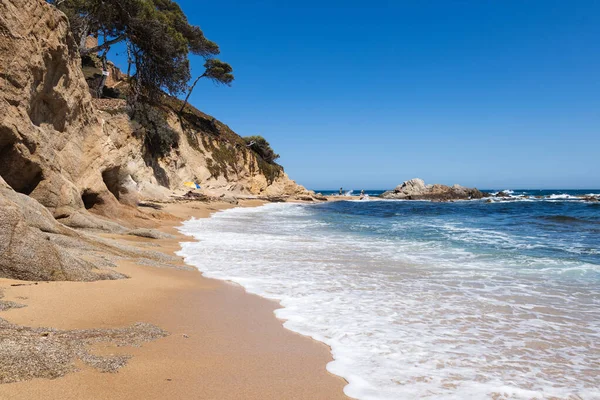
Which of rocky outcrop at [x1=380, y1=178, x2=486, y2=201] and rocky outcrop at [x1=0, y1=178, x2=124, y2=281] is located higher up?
rocky outcrop at [x1=380, y1=178, x2=486, y2=201]

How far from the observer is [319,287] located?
18.9ft

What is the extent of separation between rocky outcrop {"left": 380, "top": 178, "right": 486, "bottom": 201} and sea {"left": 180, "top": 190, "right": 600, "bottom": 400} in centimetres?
5183

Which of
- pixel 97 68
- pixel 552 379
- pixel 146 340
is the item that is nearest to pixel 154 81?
pixel 97 68

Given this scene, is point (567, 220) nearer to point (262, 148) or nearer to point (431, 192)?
point (262, 148)

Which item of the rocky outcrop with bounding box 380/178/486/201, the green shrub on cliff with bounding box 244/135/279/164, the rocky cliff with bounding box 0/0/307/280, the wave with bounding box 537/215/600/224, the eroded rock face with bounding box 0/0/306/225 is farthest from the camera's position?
the rocky outcrop with bounding box 380/178/486/201

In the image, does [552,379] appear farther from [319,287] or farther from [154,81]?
[154,81]

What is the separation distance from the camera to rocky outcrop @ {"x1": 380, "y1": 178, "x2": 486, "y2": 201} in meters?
60.4

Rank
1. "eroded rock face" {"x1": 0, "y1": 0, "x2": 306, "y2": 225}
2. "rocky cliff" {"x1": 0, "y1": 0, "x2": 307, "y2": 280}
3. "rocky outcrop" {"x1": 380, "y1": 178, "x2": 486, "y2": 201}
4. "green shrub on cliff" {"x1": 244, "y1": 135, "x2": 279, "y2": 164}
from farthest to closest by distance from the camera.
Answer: "rocky outcrop" {"x1": 380, "y1": 178, "x2": 486, "y2": 201}
"green shrub on cliff" {"x1": 244, "y1": 135, "x2": 279, "y2": 164}
"eroded rock face" {"x1": 0, "y1": 0, "x2": 306, "y2": 225}
"rocky cliff" {"x1": 0, "y1": 0, "x2": 307, "y2": 280}

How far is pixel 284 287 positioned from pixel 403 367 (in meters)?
2.84

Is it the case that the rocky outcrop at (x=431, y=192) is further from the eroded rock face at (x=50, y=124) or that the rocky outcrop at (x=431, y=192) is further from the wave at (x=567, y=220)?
the eroded rock face at (x=50, y=124)

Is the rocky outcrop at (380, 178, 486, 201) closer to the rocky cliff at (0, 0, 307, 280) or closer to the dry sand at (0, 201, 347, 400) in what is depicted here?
the rocky cliff at (0, 0, 307, 280)

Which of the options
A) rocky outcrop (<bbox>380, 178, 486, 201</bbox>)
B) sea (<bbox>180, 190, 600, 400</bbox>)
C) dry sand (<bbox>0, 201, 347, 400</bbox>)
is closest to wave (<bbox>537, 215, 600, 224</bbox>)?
sea (<bbox>180, 190, 600, 400</bbox>)

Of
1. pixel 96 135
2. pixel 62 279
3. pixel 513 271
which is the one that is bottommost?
pixel 513 271

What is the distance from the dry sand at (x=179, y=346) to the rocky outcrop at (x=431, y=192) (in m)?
57.1
